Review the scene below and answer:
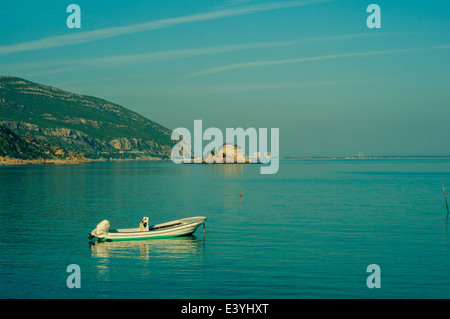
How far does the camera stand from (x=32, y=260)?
36.9 m

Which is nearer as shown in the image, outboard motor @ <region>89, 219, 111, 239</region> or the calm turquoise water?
the calm turquoise water

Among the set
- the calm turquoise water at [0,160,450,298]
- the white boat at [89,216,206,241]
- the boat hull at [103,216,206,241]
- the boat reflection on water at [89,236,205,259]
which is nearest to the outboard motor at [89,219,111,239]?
the white boat at [89,216,206,241]

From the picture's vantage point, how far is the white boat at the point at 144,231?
4485 centimetres

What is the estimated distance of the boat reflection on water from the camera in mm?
39531

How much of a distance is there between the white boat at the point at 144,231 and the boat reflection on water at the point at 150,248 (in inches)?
19.5

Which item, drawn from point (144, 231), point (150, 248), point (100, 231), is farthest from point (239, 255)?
point (100, 231)

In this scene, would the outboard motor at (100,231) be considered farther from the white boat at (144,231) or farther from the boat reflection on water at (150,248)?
the boat reflection on water at (150,248)

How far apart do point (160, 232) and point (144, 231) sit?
5.29ft

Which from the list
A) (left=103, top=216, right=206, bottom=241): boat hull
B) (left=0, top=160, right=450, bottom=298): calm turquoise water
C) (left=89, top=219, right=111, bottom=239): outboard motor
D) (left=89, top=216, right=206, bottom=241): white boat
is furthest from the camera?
(left=103, top=216, right=206, bottom=241): boat hull

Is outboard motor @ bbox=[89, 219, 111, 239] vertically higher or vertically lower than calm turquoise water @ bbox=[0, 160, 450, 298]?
higher

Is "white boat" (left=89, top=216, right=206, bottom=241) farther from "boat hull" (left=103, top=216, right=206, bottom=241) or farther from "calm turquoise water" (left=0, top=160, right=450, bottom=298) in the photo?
"calm turquoise water" (left=0, top=160, right=450, bottom=298)

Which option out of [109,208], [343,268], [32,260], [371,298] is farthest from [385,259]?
[109,208]
